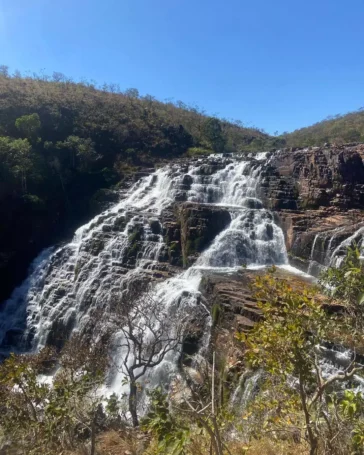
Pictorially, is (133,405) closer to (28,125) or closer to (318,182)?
(318,182)

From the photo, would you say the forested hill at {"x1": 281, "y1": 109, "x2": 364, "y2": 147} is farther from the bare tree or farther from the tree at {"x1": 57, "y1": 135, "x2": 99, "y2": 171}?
the bare tree

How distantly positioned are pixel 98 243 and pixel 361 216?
13.7 meters

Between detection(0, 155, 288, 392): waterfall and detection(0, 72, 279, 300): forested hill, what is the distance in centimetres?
295

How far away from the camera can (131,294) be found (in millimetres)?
13344

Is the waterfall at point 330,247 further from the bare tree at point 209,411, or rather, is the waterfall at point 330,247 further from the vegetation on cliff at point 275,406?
the vegetation on cliff at point 275,406

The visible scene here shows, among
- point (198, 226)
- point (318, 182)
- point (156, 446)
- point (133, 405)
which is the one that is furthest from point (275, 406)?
point (318, 182)

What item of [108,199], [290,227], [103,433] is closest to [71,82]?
[108,199]

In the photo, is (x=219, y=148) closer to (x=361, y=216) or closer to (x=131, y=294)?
(x=361, y=216)

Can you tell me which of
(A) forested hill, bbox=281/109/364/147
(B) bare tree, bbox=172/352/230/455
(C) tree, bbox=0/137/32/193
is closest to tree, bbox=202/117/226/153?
(A) forested hill, bbox=281/109/364/147

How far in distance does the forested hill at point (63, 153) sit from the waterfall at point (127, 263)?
295 cm

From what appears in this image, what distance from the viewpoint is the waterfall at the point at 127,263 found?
14281 millimetres

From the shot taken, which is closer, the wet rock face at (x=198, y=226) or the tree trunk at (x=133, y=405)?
the tree trunk at (x=133, y=405)

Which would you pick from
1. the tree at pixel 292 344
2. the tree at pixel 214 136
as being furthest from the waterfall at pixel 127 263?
the tree at pixel 214 136

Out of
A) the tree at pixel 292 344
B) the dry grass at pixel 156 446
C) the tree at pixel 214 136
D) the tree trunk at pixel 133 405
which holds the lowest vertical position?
the tree trunk at pixel 133 405
